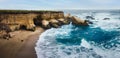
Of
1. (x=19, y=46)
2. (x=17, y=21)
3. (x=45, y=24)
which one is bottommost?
(x=45, y=24)

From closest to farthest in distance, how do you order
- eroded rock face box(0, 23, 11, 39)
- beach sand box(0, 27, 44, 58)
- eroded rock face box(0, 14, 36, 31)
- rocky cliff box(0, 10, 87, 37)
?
beach sand box(0, 27, 44, 58) → eroded rock face box(0, 23, 11, 39) → rocky cliff box(0, 10, 87, 37) → eroded rock face box(0, 14, 36, 31)

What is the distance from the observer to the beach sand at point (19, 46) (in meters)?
26.2

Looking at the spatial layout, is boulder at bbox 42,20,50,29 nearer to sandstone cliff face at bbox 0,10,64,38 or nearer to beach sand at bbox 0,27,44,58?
sandstone cliff face at bbox 0,10,64,38

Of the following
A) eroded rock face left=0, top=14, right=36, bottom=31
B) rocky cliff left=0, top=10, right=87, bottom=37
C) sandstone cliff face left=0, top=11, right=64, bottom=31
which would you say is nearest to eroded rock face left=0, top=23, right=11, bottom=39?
rocky cliff left=0, top=10, right=87, bottom=37

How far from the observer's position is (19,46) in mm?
30141

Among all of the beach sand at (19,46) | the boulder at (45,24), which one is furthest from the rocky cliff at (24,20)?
the beach sand at (19,46)

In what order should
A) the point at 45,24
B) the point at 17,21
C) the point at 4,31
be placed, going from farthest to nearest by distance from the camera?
the point at 45,24 → the point at 17,21 → the point at 4,31

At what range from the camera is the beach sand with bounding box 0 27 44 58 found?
86.0 feet

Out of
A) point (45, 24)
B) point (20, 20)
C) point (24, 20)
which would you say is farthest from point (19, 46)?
point (45, 24)

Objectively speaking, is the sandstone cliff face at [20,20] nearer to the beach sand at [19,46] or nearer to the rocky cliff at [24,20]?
the rocky cliff at [24,20]

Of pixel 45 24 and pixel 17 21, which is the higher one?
pixel 17 21

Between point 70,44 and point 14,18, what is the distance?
51.3ft

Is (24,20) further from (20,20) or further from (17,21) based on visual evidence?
(17,21)

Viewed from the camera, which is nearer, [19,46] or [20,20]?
[19,46]
